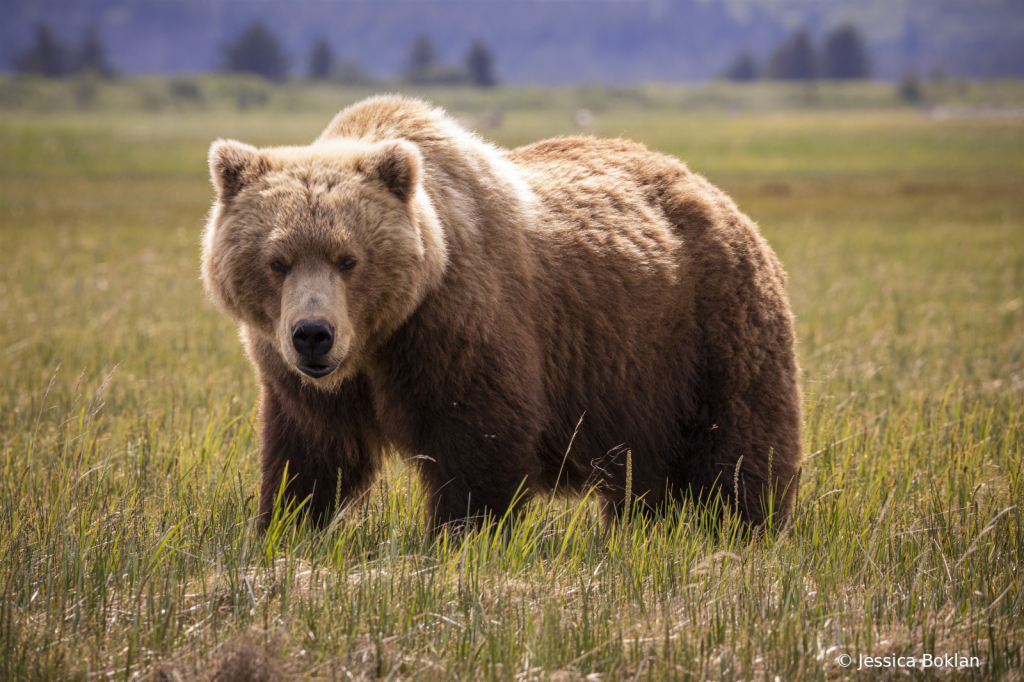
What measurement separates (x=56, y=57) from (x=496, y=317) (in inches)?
6250

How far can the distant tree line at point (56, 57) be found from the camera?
137625 millimetres

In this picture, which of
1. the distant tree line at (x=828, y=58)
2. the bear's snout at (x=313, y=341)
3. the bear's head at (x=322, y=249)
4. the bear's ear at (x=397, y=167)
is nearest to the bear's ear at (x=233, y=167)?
the bear's head at (x=322, y=249)

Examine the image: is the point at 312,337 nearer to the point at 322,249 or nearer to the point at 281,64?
the point at 322,249

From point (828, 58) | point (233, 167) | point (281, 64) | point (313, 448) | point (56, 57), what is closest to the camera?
point (233, 167)

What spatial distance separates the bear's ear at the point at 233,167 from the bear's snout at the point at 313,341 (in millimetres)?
875

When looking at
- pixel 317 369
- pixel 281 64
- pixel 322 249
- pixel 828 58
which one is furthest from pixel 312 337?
pixel 828 58

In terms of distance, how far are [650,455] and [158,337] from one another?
6221 mm

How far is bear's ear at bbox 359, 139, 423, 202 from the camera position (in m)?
3.95

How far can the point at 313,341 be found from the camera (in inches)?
142

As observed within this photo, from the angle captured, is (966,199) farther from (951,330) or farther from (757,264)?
(757,264)

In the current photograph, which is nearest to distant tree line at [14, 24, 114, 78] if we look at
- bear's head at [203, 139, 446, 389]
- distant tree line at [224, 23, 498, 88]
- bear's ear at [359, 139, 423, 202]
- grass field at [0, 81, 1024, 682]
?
distant tree line at [224, 23, 498, 88]

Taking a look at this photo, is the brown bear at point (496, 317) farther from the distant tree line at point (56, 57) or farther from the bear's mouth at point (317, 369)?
the distant tree line at point (56, 57)

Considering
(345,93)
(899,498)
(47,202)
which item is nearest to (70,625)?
(899,498)

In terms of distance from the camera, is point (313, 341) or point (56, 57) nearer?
point (313, 341)
